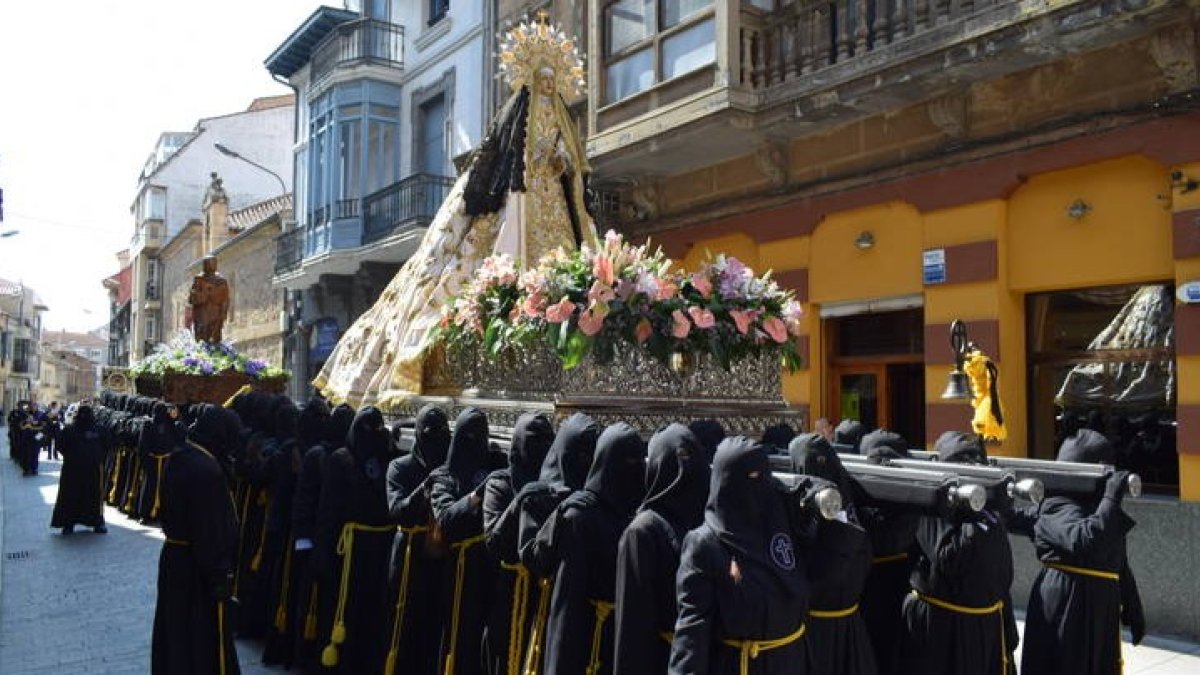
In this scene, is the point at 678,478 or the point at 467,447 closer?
the point at 678,478

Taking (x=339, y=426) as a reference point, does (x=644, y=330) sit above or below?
above

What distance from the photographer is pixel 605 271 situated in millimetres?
5023

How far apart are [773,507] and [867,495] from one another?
74 centimetres

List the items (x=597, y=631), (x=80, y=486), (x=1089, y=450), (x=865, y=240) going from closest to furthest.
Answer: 1. (x=597, y=631)
2. (x=1089, y=450)
3. (x=865, y=240)
4. (x=80, y=486)

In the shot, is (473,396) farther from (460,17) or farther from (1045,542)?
(460,17)

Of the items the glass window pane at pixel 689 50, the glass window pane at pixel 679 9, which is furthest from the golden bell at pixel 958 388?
the glass window pane at pixel 679 9

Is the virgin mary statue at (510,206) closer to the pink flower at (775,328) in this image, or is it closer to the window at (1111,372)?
the pink flower at (775,328)

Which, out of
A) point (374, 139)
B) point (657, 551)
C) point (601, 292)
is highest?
point (374, 139)

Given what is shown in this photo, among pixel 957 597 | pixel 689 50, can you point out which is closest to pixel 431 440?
pixel 957 597

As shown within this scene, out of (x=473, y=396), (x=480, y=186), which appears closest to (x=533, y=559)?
(x=473, y=396)

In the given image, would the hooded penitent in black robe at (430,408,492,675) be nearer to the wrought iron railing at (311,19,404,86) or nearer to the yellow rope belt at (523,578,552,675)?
the yellow rope belt at (523,578,552,675)

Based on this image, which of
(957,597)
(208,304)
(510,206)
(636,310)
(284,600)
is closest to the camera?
(957,597)

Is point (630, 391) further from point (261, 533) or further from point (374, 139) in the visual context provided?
point (374, 139)

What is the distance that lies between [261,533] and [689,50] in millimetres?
7364
